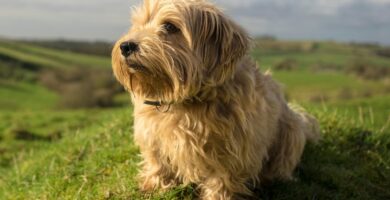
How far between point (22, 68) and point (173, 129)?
6866 cm

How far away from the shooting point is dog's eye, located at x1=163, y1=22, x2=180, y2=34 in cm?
487

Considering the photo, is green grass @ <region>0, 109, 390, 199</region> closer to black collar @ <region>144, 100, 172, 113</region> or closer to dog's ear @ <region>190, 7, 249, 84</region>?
black collar @ <region>144, 100, 172, 113</region>

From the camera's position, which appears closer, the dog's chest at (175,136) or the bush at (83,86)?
the dog's chest at (175,136)

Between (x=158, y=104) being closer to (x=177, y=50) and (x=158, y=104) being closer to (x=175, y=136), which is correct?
(x=175, y=136)

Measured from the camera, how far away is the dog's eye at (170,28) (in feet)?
16.0

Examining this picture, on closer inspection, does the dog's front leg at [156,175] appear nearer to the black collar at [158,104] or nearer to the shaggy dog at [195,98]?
the shaggy dog at [195,98]

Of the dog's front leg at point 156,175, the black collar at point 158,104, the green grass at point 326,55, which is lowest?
the green grass at point 326,55

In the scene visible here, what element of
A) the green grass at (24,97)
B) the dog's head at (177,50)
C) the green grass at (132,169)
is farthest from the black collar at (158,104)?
the green grass at (24,97)

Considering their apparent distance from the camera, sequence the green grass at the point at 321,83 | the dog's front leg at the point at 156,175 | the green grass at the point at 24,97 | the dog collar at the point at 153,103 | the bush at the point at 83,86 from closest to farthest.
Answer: the dog collar at the point at 153,103 < the dog's front leg at the point at 156,175 < the green grass at the point at 321,83 < the bush at the point at 83,86 < the green grass at the point at 24,97

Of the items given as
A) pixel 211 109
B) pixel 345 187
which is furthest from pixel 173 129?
pixel 345 187

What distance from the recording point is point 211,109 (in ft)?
16.8

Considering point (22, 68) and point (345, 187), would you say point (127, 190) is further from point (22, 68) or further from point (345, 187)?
point (22, 68)

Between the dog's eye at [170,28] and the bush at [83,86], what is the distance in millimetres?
36146

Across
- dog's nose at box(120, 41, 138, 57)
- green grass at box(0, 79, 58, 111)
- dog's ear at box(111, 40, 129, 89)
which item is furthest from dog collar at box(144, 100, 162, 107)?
green grass at box(0, 79, 58, 111)
